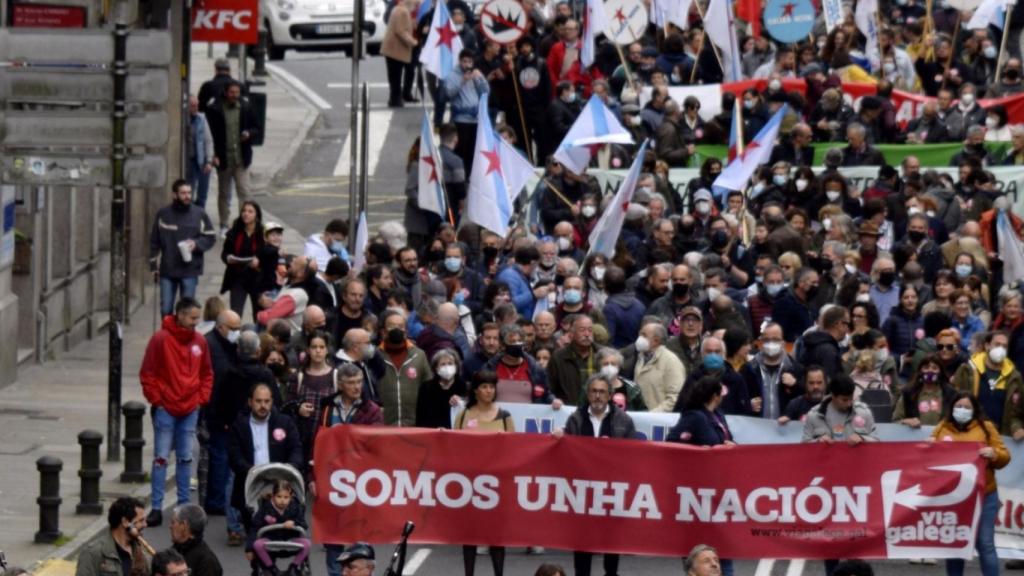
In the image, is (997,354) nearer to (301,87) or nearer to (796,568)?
(796,568)

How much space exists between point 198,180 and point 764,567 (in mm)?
13921

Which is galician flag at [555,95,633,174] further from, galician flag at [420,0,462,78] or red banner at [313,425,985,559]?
red banner at [313,425,985,559]

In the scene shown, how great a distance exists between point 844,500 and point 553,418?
8.75 feet

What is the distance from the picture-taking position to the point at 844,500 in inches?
688

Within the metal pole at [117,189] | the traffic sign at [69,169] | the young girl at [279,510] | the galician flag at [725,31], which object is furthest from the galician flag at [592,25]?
the young girl at [279,510]

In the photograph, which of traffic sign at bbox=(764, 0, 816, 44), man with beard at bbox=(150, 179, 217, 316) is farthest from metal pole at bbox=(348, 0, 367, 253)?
traffic sign at bbox=(764, 0, 816, 44)

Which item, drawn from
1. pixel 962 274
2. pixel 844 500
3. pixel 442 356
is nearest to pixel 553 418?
pixel 442 356

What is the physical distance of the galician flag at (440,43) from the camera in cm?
3033

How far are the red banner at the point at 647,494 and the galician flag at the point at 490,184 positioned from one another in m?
6.93

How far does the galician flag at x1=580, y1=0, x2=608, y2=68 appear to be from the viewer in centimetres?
3197

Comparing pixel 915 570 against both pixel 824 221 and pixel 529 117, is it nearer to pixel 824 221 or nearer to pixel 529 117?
pixel 824 221

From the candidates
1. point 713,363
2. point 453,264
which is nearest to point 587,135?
point 453,264

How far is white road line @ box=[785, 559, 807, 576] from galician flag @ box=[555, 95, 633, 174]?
8958mm

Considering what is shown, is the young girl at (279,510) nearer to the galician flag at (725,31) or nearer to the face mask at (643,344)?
the face mask at (643,344)
